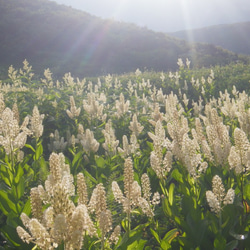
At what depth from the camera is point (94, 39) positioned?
42781 millimetres

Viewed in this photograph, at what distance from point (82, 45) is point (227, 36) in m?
87.7

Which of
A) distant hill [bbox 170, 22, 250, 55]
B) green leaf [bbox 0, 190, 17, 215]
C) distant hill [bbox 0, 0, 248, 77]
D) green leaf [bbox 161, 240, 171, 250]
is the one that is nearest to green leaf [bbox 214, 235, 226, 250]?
green leaf [bbox 161, 240, 171, 250]

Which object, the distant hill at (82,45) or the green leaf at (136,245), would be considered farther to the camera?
the distant hill at (82,45)

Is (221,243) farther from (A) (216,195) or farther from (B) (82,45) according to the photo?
(B) (82,45)

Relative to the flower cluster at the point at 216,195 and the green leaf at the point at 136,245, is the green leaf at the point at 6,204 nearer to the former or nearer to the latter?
the green leaf at the point at 136,245

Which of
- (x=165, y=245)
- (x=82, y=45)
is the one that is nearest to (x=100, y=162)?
(x=165, y=245)

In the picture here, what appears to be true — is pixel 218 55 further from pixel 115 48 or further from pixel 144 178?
pixel 144 178

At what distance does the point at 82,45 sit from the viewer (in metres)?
41.7

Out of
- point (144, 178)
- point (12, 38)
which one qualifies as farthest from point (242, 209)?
point (12, 38)

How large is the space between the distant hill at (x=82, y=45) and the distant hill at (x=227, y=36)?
62.4m

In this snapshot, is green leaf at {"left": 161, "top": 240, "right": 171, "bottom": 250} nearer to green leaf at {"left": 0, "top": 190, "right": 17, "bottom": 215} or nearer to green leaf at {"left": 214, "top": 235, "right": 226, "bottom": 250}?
green leaf at {"left": 214, "top": 235, "right": 226, "bottom": 250}

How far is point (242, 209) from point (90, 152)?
261 centimetres

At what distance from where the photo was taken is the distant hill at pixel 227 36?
102m

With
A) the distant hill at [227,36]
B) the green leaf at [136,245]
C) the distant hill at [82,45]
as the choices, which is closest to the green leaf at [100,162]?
the green leaf at [136,245]
